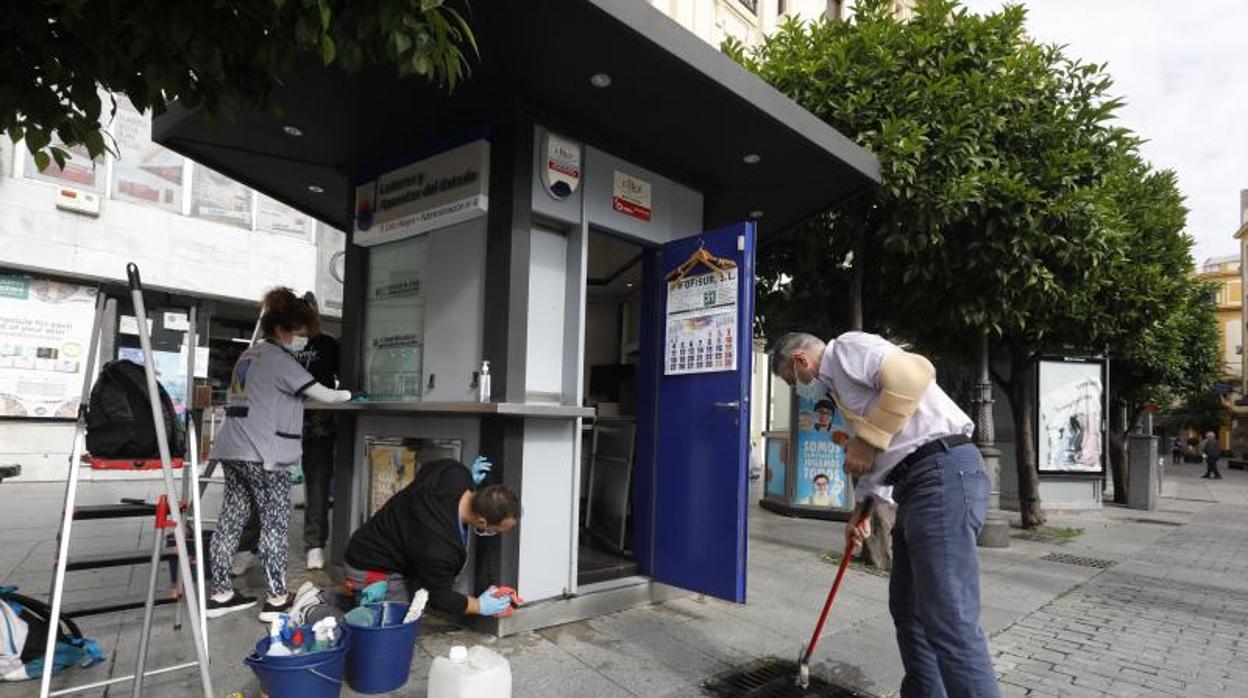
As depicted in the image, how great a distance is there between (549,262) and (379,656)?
7.97 feet

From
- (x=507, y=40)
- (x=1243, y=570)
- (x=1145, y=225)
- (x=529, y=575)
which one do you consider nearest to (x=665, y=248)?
(x=507, y=40)

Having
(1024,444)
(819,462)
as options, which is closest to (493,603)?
(819,462)

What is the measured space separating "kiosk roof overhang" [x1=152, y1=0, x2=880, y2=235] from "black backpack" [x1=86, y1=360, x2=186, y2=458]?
1.33 m

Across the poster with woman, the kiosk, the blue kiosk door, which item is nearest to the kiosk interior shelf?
the kiosk

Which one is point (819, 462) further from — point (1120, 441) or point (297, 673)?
point (1120, 441)

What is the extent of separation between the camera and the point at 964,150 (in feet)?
19.6

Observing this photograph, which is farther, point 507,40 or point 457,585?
point 457,585

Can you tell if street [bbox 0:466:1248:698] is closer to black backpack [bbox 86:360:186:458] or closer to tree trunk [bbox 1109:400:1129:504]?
black backpack [bbox 86:360:186:458]

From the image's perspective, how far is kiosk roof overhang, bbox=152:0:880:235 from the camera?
11.7 ft

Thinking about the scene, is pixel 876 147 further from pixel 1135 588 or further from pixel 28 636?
pixel 28 636

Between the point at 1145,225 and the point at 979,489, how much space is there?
32.8 feet

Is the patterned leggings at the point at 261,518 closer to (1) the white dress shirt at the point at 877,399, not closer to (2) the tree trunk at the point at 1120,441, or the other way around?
(1) the white dress shirt at the point at 877,399

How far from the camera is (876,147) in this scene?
19.5ft

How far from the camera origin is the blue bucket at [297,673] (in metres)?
2.79
